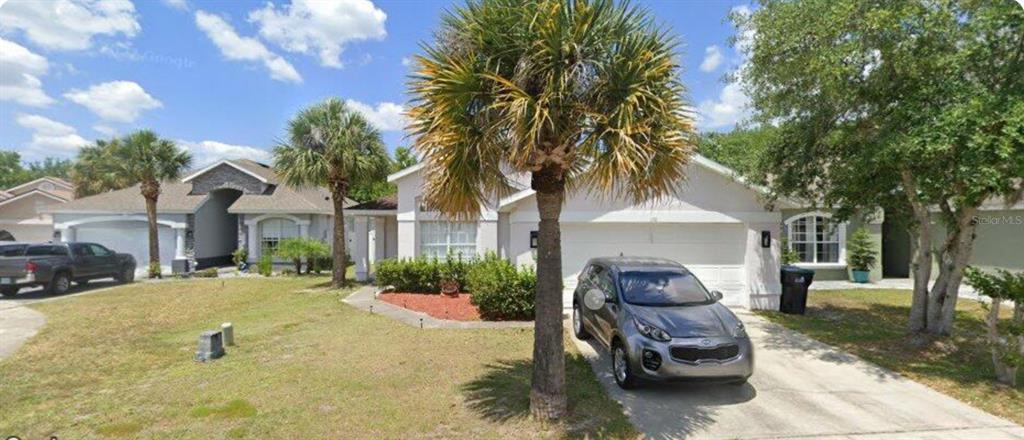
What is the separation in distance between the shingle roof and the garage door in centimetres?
1976

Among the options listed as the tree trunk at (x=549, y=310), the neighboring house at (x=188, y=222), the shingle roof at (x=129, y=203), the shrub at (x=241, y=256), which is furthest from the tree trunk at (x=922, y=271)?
the shingle roof at (x=129, y=203)

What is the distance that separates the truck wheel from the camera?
19.4 metres

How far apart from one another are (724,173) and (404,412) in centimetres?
975

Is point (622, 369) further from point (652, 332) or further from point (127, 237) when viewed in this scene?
Answer: point (127, 237)

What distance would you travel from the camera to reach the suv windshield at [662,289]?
7.57 m

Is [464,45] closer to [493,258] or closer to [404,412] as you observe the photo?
[404,412]

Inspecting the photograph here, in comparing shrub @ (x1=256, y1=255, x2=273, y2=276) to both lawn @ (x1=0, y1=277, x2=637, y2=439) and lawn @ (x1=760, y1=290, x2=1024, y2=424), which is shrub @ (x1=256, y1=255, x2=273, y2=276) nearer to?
lawn @ (x1=0, y1=277, x2=637, y2=439)

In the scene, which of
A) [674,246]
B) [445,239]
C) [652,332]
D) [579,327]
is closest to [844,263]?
[674,246]

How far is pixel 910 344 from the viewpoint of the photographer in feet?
29.8

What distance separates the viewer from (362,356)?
27.5 ft

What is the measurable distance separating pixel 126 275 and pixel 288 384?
17.5 meters

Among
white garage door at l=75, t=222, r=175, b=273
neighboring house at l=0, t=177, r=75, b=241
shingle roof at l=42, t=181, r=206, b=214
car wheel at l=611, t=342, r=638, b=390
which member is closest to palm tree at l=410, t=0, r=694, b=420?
car wheel at l=611, t=342, r=638, b=390

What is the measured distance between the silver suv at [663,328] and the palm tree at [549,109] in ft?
4.76

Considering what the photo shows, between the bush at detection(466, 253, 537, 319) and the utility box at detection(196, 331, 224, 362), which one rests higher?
the bush at detection(466, 253, 537, 319)
